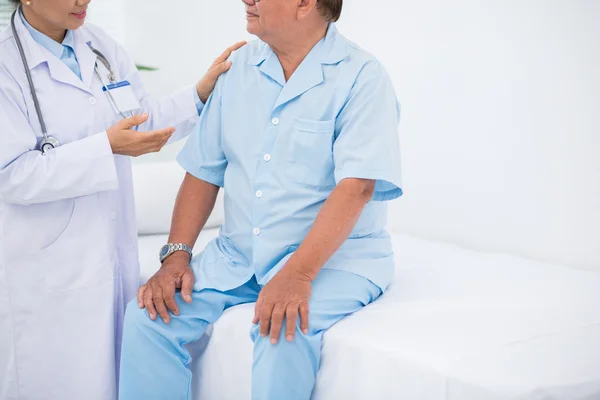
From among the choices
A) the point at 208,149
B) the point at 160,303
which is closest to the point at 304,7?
the point at 208,149

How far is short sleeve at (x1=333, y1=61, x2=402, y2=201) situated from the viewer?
1.78 m

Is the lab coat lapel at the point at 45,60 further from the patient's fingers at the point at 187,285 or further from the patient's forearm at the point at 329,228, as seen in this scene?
the patient's forearm at the point at 329,228

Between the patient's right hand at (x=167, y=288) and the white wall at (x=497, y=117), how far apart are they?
1.10 meters

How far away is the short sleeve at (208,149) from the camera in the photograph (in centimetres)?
205

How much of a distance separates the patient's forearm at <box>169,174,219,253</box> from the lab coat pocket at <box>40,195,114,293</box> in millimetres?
188

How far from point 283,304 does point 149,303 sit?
38 cm

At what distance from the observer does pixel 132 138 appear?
6.23 feet

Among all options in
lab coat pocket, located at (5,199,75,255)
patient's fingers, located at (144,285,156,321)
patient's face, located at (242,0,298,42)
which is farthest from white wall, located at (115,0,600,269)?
lab coat pocket, located at (5,199,75,255)

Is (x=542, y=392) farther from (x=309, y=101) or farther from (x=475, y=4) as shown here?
(x=475, y=4)

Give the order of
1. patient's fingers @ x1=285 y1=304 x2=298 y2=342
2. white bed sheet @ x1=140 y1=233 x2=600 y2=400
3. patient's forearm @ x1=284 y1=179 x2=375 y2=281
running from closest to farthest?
white bed sheet @ x1=140 y1=233 x2=600 y2=400 → patient's fingers @ x1=285 y1=304 x2=298 y2=342 → patient's forearm @ x1=284 y1=179 x2=375 y2=281

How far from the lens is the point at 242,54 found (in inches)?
81.7

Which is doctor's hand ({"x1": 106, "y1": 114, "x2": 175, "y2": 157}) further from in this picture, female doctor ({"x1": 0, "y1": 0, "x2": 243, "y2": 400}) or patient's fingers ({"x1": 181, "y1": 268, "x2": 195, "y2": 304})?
patient's fingers ({"x1": 181, "y1": 268, "x2": 195, "y2": 304})

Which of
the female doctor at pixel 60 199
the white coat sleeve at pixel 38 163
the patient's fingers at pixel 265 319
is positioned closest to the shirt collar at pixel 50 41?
the female doctor at pixel 60 199

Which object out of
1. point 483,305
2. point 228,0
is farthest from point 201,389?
point 228,0
